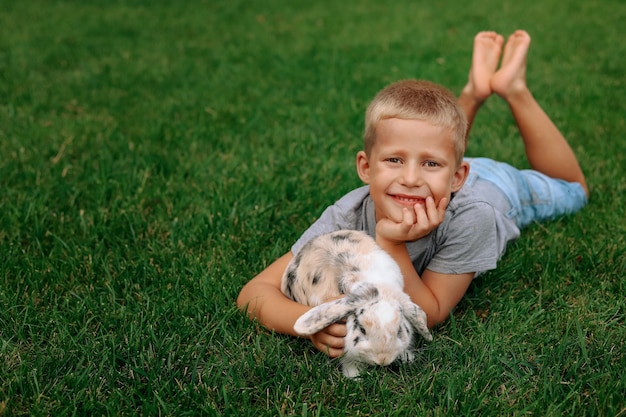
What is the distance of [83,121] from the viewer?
17.3 feet

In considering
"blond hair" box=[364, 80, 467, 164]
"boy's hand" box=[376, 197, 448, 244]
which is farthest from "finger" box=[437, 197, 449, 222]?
"blond hair" box=[364, 80, 467, 164]

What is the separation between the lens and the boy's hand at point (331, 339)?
2.35 meters

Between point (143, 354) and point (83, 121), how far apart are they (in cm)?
322

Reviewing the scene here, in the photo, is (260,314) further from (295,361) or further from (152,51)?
(152,51)

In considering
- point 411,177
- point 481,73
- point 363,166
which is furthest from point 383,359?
point 481,73

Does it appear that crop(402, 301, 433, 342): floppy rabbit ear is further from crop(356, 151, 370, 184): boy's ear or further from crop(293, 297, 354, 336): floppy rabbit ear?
crop(356, 151, 370, 184): boy's ear

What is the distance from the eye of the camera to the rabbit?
7.36ft

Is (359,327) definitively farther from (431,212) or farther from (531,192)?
(531,192)

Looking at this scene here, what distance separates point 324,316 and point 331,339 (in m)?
0.17

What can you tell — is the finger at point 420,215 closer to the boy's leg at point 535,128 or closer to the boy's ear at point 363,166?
the boy's ear at point 363,166

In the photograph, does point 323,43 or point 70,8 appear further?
point 70,8

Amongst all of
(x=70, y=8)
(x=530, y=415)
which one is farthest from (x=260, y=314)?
(x=70, y=8)

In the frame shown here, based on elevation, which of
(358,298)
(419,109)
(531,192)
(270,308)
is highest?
(419,109)

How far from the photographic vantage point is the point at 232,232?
360 centimetres
